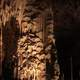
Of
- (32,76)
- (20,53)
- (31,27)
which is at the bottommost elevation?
(32,76)

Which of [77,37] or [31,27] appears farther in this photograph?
[77,37]

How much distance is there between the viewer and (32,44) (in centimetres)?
184

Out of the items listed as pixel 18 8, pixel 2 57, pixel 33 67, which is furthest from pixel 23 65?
pixel 18 8

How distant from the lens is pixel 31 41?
1845 millimetres

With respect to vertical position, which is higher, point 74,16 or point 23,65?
point 74,16

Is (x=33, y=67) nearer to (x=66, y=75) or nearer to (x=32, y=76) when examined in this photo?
(x=32, y=76)

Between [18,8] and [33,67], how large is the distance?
340 millimetres

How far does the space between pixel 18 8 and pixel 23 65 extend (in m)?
0.32

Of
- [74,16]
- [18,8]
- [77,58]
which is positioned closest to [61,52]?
[77,58]

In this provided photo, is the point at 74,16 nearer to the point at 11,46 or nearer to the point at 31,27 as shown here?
the point at 31,27

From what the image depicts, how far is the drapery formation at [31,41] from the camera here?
5.96ft

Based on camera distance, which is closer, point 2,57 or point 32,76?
point 32,76

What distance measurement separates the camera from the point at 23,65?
183cm

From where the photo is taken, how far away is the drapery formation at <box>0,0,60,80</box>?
1.82 m
